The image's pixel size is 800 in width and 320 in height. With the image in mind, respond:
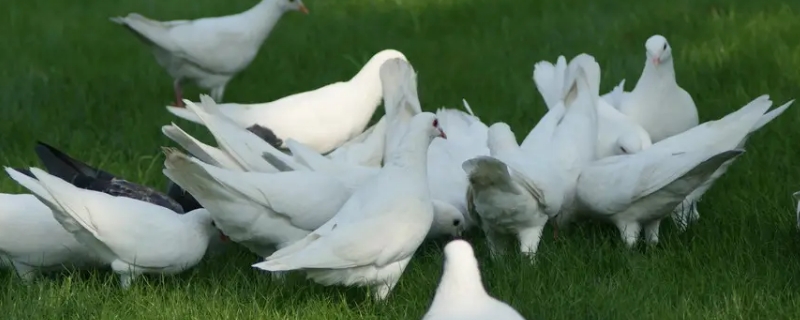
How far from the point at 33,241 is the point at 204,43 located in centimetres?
320

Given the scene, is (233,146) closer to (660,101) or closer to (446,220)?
(446,220)

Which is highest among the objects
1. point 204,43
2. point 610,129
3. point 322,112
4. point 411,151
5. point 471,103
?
point 411,151

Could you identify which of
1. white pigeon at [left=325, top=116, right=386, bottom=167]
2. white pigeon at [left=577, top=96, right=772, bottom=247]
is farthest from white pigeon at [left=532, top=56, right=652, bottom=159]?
white pigeon at [left=325, top=116, right=386, bottom=167]

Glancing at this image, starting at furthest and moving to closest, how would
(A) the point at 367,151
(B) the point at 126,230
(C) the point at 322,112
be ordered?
(C) the point at 322,112
(A) the point at 367,151
(B) the point at 126,230

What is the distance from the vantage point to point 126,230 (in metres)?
5.17

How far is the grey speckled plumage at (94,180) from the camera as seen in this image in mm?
5844

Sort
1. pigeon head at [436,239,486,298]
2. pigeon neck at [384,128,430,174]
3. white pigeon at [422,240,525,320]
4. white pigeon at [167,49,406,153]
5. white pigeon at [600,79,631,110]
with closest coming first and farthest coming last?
white pigeon at [422,240,525,320] → pigeon head at [436,239,486,298] → pigeon neck at [384,128,430,174] → white pigeon at [167,49,406,153] → white pigeon at [600,79,631,110]

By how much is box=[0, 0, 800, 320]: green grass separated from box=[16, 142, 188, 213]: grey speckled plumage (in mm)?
387

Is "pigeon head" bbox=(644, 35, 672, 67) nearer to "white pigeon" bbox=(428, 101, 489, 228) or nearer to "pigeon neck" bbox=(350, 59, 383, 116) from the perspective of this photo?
"white pigeon" bbox=(428, 101, 489, 228)

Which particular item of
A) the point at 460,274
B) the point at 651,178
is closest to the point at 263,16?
the point at 651,178

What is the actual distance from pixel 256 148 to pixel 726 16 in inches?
203

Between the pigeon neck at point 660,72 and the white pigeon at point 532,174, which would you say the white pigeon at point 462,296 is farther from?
the pigeon neck at point 660,72

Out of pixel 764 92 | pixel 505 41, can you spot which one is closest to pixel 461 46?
pixel 505 41

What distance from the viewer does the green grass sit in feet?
16.4
